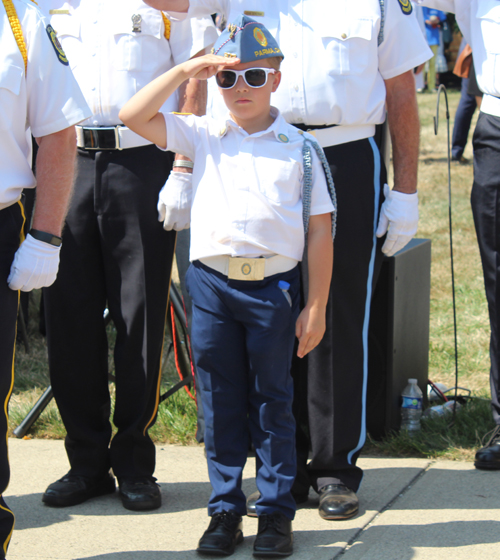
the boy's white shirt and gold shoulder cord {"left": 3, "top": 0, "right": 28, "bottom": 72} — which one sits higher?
gold shoulder cord {"left": 3, "top": 0, "right": 28, "bottom": 72}

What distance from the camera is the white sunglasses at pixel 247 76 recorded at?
2.45 meters

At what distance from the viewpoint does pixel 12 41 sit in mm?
2232

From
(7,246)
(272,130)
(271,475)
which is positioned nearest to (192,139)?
(272,130)

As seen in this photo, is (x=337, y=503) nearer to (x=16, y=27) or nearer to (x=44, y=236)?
(x=44, y=236)

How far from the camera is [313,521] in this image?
9.41 ft

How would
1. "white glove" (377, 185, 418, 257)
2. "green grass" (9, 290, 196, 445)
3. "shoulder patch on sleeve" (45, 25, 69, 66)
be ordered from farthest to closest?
1. "green grass" (9, 290, 196, 445)
2. "white glove" (377, 185, 418, 257)
3. "shoulder patch on sleeve" (45, 25, 69, 66)

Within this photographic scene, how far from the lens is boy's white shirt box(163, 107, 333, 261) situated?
252 cm

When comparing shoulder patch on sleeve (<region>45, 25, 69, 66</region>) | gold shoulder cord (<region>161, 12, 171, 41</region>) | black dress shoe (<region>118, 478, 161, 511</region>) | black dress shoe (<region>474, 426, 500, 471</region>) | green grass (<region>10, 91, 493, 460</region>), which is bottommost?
green grass (<region>10, 91, 493, 460</region>)

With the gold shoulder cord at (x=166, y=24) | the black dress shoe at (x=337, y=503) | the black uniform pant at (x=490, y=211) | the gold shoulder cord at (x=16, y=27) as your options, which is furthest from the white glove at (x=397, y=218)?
the gold shoulder cord at (x=16, y=27)

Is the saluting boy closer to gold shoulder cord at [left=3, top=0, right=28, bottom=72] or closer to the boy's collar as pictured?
the boy's collar

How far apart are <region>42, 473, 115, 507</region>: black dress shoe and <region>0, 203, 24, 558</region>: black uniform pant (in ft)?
2.23

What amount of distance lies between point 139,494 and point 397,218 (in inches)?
54.1

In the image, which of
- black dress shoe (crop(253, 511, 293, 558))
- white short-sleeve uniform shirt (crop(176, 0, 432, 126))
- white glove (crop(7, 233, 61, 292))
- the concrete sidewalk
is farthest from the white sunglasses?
the concrete sidewalk

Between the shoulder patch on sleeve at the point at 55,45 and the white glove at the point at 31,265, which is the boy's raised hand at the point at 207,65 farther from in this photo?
the white glove at the point at 31,265
